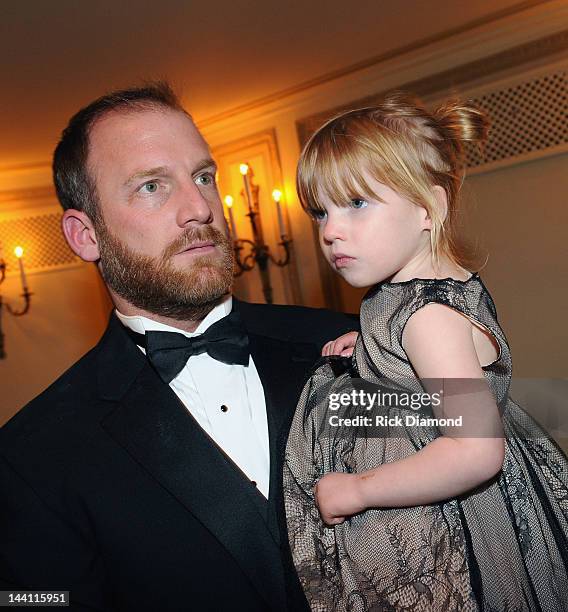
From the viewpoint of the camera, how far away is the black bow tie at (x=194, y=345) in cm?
183

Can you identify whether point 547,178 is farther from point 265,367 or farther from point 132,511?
point 132,511

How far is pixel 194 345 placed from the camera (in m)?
1.90

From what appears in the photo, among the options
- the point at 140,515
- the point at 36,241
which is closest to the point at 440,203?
the point at 140,515

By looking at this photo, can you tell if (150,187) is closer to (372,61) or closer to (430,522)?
(430,522)

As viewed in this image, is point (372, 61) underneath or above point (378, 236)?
underneath

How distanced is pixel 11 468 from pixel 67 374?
32cm

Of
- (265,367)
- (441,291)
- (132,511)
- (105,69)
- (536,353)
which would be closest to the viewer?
(441,291)

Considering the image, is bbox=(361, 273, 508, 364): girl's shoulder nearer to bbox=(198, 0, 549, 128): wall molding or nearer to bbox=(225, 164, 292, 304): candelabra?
bbox=(198, 0, 549, 128): wall molding

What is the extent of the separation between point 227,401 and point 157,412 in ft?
0.64

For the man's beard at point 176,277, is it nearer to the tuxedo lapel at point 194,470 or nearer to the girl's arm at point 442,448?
the tuxedo lapel at point 194,470

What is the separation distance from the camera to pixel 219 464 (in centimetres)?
166

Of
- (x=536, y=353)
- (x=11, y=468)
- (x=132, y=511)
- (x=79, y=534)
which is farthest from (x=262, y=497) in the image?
(x=536, y=353)

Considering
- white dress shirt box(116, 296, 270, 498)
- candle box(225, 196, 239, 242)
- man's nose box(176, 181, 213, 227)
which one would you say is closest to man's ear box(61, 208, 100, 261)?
white dress shirt box(116, 296, 270, 498)

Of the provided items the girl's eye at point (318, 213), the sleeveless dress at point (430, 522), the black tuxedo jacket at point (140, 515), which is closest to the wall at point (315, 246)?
the girl's eye at point (318, 213)
